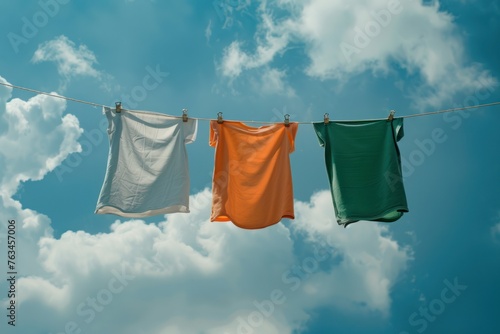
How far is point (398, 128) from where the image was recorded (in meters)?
9.77

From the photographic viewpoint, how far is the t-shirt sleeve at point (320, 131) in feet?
32.0

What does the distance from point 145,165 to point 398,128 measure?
4347mm

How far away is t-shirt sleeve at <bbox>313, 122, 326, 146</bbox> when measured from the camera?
9.76 metres

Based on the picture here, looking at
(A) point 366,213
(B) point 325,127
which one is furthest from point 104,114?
(A) point 366,213

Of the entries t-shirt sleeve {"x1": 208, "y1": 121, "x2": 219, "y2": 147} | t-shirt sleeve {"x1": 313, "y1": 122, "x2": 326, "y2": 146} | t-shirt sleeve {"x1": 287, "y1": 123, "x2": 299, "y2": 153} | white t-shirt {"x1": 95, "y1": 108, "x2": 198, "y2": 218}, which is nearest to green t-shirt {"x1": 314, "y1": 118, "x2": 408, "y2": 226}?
t-shirt sleeve {"x1": 313, "y1": 122, "x2": 326, "y2": 146}

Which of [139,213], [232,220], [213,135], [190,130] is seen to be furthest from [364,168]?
[139,213]

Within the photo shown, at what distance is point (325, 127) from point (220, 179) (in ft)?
6.65

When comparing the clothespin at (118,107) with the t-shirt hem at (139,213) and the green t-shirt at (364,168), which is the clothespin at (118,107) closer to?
the t-shirt hem at (139,213)

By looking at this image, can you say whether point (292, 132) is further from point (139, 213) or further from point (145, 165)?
point (139, 213)

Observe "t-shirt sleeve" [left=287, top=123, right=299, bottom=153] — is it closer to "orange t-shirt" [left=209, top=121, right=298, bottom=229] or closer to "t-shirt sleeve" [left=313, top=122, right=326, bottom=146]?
"orange t-shirt" [left=209, top=121, right=298, bottom=229]

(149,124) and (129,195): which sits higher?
(149,124)

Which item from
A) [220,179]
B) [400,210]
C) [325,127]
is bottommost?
[400,210]

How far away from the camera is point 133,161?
9.57 m

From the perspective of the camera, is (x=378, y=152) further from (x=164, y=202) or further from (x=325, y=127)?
(x=164, y=202)
